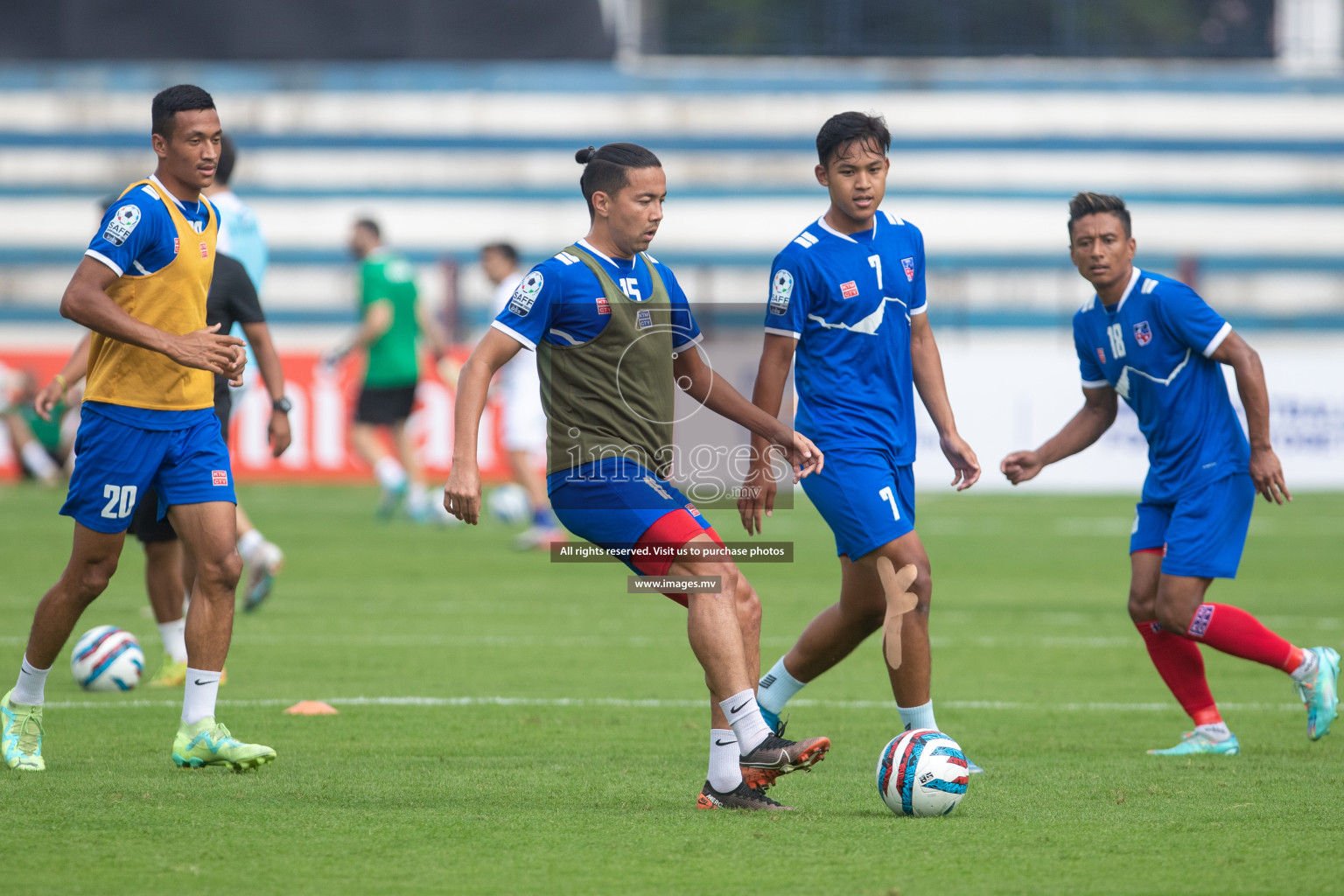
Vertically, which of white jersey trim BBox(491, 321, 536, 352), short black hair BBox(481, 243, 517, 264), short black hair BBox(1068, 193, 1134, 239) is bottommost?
white jersey trim BBox(491, 321, 536, 352)

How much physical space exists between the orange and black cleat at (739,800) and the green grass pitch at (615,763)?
8 centimetres

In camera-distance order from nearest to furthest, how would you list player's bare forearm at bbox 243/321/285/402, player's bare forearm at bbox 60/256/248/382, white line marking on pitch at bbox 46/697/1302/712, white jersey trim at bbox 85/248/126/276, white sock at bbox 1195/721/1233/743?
1. player's bare forearm at bbox 60/256/248/382
2. white jersey trim at bbox 85/248/126/276
3. white sock at bbox 1195/721/1233/743
4. player's bare forearm at bbox 243/321/285/402
5. white line marking on pitch at bbox 46/697/1302/712

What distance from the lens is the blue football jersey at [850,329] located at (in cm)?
596

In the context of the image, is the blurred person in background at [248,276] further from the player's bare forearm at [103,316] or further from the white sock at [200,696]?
the white sock at [200,696]

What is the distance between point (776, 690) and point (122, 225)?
9.63 ft

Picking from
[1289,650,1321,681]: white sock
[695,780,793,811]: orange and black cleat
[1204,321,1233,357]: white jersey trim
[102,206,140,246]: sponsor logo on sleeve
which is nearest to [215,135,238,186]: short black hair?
[102,206,140,246]: sponsor logo on sleeve

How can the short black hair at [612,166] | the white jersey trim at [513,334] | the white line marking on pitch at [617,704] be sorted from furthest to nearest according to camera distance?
1. the white line marking on pitch at [617,704]
2. the short black hair at [612,166]
3. the white jersey trim at [513,334]

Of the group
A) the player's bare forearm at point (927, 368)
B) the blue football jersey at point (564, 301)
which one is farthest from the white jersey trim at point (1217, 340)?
the blue football jersey at point (564, 301)

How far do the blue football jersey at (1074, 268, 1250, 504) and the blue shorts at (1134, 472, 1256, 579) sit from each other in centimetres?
6

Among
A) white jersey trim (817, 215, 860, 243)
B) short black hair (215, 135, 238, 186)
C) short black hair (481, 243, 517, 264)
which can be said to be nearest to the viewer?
white jersey trim (817, 215, 860, 243)

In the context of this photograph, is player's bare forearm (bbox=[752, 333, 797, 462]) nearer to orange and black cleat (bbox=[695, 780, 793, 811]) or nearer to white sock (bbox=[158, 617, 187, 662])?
orange and black cleat (bbox=[695, 780, 793, 811])

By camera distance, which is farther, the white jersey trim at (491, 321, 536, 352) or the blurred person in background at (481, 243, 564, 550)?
the blurred person in background at (481, 243, 564, 550)

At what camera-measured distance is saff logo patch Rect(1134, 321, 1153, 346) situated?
6656 mm

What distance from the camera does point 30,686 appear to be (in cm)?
602
